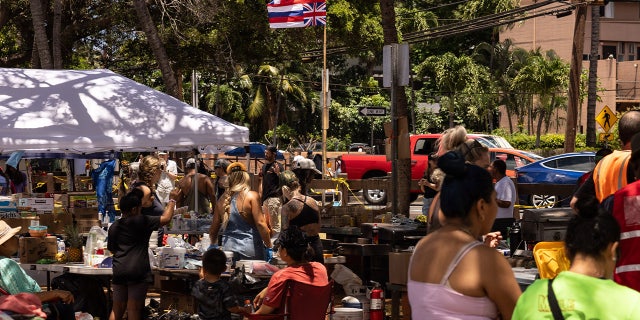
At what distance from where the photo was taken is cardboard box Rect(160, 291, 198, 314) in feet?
34.6

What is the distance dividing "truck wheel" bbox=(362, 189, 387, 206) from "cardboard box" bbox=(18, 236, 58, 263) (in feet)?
54.7

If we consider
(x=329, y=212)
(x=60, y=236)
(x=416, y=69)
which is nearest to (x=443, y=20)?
(x=416, y=69)

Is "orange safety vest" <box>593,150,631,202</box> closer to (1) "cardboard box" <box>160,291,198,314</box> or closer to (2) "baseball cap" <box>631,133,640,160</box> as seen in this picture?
(2) "baseball cap" <box>631,133,640,160</box>

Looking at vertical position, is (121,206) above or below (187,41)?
below

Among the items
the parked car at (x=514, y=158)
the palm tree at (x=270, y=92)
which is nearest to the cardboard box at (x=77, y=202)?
the parked car at (x=514, y=158)

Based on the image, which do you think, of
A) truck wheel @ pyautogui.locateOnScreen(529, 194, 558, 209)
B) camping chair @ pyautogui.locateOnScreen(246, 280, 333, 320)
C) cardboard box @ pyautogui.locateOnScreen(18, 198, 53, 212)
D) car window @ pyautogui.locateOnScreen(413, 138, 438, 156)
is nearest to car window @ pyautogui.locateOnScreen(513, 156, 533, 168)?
car window @ pyautogui.locateOnScreen(413, 138, 438, 156)

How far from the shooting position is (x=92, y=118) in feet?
39.0

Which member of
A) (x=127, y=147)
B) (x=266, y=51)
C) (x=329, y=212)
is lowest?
(x=329, y=212)

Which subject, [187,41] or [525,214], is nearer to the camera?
[525,214]

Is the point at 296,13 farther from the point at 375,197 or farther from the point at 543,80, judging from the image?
the point at 543,80

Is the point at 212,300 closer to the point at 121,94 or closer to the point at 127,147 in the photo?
the point at 127,147

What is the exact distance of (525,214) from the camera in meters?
8.97

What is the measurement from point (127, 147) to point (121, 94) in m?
1.07

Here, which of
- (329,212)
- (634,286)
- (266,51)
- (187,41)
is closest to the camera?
(634,286)
